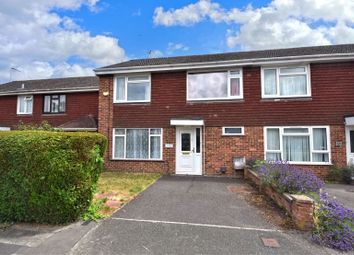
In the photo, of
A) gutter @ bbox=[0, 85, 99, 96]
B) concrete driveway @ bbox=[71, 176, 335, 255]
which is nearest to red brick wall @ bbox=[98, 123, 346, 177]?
concrete driveway @ bbox=[71, 176, 335, 255]

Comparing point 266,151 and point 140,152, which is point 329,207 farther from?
point 140,152

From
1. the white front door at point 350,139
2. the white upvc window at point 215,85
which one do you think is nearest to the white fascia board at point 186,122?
the white upvc window at point 215,85

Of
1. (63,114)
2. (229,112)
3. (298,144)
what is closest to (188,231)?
(229,112)

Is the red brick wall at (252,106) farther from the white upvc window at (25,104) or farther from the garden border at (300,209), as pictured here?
the white upvc window at (25,104)

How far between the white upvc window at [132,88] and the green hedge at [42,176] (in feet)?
24.6

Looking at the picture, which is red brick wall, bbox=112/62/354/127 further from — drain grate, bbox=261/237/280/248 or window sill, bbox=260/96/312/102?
drain grate, bbox=261/237/280/248

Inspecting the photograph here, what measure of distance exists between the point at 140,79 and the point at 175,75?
6.06 feet

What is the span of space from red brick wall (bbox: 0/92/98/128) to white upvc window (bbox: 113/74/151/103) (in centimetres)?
368

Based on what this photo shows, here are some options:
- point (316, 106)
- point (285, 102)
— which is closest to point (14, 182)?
point (285, 102)

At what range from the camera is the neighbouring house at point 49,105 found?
50.4ft

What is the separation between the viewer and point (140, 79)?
12242 millimetres

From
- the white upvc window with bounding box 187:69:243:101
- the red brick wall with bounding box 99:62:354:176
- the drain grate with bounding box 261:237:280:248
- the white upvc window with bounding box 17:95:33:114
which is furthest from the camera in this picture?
the white upvc window with bounding box 17:95:33:114

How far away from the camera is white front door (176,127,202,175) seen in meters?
11.4

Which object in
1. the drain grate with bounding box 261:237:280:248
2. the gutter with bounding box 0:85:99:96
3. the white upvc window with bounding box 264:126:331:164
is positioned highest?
the gutter with bounding box 0:85:99:96
